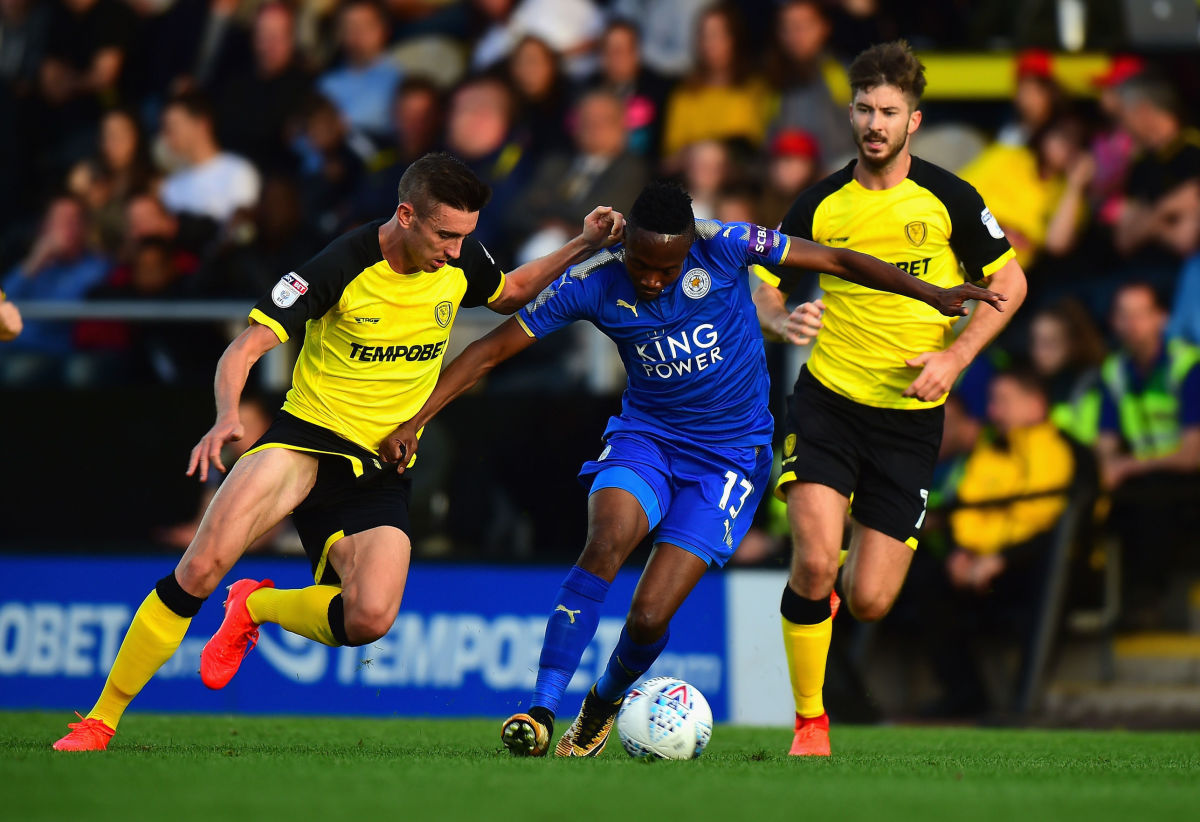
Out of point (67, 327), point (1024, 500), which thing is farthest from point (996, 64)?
point (67, 327)

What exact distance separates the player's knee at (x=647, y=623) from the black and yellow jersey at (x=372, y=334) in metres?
1.28

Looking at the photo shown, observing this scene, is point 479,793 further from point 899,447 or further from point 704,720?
point 899,447

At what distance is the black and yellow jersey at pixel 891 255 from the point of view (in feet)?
22.1

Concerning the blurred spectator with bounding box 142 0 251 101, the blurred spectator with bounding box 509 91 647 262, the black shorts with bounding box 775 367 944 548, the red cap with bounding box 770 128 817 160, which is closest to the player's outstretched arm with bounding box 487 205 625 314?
the black shorts with bounding box 775 367 944 548

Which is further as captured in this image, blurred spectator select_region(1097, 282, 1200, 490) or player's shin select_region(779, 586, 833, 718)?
blurred spectator select_region(1097, 282, 1200, 490)

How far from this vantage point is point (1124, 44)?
11.6 meters

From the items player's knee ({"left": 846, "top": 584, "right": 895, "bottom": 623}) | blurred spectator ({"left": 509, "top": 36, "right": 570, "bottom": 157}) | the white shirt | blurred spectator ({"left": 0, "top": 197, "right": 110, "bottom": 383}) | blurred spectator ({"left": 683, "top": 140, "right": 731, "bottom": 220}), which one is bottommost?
player's knee ({"left": 846, "top": 584, "right": 895, "bottom": 623})

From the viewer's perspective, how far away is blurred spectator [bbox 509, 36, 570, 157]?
11.7 m

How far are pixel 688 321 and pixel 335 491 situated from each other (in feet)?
5.25

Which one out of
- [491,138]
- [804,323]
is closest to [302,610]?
[804,323]

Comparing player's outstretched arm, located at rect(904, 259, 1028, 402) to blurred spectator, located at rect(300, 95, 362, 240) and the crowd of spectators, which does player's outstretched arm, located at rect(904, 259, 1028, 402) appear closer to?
the crowd of spectators

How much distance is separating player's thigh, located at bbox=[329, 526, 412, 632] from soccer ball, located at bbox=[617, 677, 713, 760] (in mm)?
1061

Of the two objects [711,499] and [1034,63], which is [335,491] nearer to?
[711,499]

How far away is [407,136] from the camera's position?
39.5 feet
